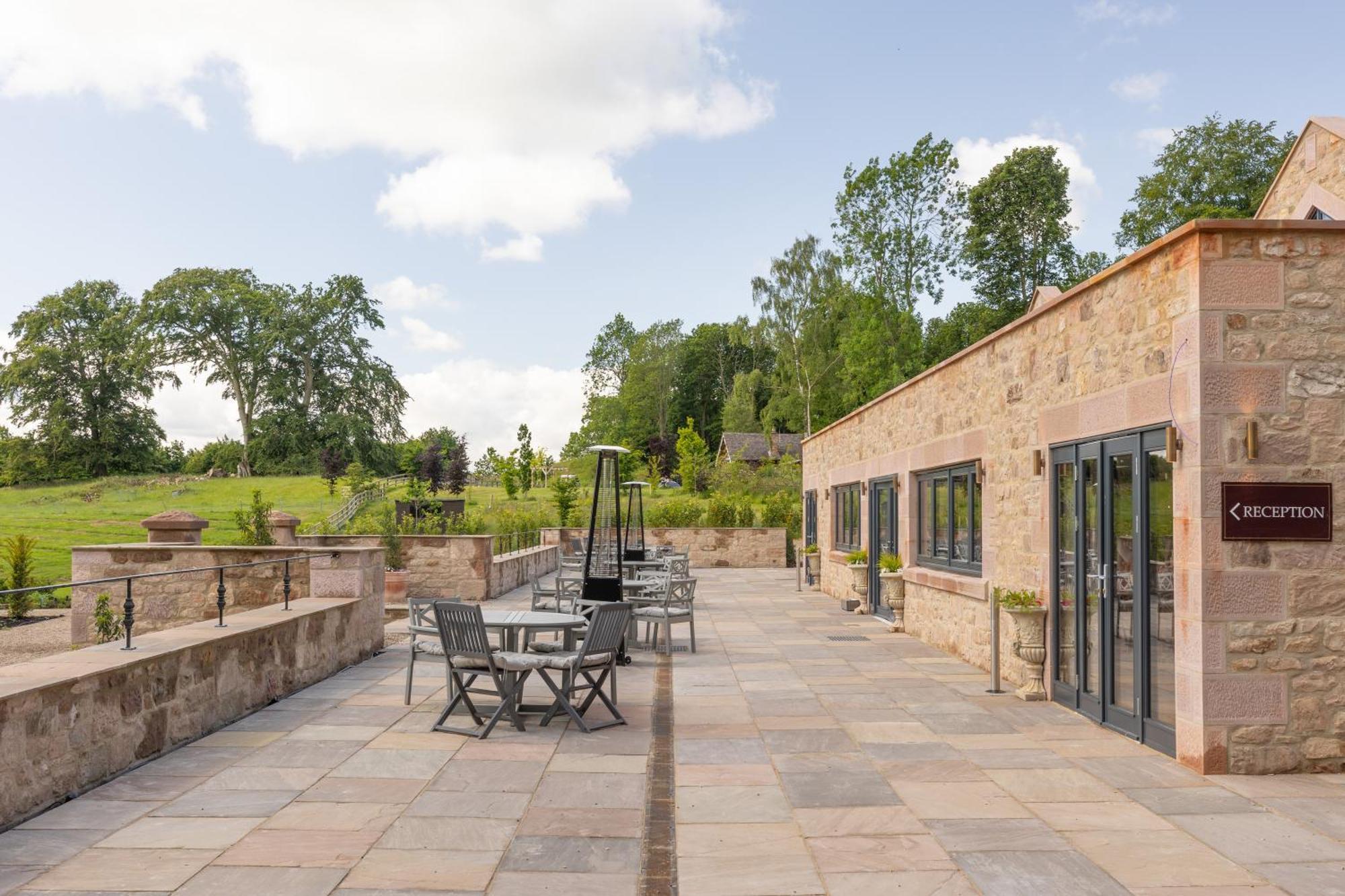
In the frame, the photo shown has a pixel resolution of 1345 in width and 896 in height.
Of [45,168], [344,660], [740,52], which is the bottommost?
[344,660]

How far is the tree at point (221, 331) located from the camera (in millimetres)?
54000

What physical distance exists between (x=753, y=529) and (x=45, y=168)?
57.1 ft

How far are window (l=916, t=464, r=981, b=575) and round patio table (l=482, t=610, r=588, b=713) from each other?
4.65m

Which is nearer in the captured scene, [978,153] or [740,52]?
[740,52]

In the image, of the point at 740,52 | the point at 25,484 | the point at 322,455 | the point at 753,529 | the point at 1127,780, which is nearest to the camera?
the point at 1127,780

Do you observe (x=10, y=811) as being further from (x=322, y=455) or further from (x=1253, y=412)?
(x=322, y=455)

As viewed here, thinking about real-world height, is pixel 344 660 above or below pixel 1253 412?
below

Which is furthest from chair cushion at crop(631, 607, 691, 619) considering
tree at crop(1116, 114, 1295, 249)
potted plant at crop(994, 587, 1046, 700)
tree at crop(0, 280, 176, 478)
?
tree at crop(0, 280, 176, 478)

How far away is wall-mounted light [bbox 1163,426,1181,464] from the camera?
→ 571 centimetres

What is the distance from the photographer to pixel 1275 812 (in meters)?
4.74

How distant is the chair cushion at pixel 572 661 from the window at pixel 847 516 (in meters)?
10.0

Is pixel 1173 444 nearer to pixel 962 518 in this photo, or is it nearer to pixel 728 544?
pixel 962 518

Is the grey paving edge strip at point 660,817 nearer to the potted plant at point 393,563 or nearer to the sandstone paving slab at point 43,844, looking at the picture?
the sandstone paving slab at point 43,844

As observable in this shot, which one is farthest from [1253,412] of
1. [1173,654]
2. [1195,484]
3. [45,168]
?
[45,168]
